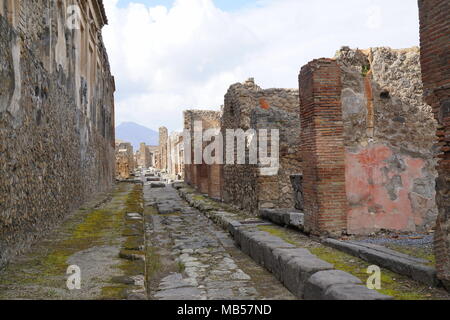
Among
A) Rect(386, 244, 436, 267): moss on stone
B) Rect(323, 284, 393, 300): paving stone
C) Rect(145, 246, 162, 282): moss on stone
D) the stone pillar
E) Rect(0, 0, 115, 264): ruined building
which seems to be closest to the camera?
Rect(323, 284, 393, 300): paving stone

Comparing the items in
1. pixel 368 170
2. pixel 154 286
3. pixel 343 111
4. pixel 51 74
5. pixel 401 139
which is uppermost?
pixel 51 74

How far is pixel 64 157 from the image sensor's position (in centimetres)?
687

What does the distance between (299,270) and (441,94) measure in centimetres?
182

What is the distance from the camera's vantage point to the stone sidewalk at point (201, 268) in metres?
4.05

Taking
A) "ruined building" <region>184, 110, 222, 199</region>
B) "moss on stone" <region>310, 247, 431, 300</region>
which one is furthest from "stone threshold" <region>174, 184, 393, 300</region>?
"ruined building" <region>184, 110, 222, 199</region>

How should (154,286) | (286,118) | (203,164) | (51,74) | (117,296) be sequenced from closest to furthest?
(117,296) → (154,286) → (51,74) → (286,118) → (203,164)

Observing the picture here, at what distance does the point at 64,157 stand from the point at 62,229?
1.50 m

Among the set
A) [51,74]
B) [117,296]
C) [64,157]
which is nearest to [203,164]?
[64,157]

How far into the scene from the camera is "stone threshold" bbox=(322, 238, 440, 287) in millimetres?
3465

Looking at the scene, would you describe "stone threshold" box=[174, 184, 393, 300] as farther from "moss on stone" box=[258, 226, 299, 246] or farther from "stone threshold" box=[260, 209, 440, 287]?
"stone threshold" box=[260, 209, 440, 287]

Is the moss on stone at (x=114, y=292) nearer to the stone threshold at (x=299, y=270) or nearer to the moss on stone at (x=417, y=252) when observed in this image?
the stone threshold at (x=299, y=270)

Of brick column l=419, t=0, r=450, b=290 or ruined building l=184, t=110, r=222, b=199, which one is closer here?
brick column l=419, t=0, r=450, b=290

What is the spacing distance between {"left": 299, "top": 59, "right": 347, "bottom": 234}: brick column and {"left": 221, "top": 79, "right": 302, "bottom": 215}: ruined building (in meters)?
2.76
